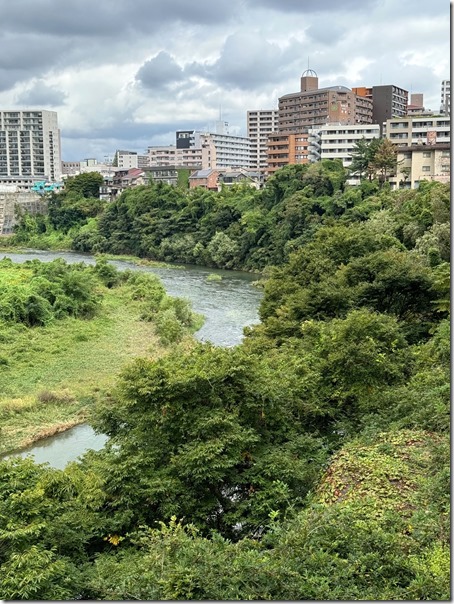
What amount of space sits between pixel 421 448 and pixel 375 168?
47.2 meters

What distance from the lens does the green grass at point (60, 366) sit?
19.0 m

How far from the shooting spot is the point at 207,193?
67625 millimetres

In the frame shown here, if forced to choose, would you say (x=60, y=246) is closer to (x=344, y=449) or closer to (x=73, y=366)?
(x=73, y=366)

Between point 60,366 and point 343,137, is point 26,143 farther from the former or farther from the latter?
point 60,366

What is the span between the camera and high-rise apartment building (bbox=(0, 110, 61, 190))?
382ft

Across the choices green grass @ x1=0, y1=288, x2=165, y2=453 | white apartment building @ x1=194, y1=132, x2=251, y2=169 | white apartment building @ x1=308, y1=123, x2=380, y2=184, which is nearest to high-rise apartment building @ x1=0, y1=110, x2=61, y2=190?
white apartment building @ x1=194, y1=132, x2=251, y2=169

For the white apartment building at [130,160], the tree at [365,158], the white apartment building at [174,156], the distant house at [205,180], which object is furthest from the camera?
the white apartment building at [130,160]

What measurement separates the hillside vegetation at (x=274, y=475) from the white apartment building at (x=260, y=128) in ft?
309

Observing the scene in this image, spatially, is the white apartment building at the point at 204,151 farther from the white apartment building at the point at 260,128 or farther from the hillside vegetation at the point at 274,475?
the hillside vegetation at the point at 274,475

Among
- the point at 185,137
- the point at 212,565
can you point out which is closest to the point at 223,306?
the point at 212,565

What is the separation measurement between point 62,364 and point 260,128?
306 ft

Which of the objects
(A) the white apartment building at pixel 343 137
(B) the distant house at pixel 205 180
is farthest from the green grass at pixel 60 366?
(B) the distant house at pixel 205 180

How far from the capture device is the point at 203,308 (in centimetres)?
3825

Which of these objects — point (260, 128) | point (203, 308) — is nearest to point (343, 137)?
point (203, 308)
